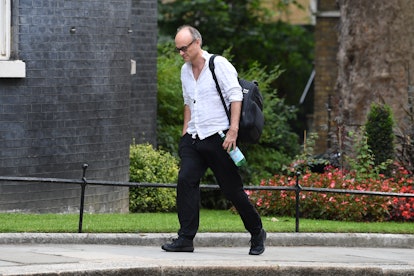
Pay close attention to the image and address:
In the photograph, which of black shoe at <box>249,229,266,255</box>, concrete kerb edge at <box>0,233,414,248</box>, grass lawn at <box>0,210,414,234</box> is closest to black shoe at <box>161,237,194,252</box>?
black shoe at <box>249,229,266,255</box>

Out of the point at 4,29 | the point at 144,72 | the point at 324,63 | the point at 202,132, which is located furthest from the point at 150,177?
the point at 324,63

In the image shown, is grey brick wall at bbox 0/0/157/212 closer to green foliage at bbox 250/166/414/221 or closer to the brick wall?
green foliage at bbox 250/166/414/221

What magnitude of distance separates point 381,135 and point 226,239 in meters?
4.91

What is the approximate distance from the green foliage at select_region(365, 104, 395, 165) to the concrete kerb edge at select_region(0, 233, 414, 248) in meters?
3.31

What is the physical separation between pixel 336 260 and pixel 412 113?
6.00 m

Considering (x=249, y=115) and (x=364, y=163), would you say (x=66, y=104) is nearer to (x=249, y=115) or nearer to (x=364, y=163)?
(x=364, y=163)

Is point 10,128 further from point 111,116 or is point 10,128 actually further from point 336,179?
point 336,179

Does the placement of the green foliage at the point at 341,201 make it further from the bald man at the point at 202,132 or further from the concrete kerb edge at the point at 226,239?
the bald man at the point at 202,132

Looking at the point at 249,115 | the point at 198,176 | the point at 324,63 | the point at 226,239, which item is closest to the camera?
the point at 249,115

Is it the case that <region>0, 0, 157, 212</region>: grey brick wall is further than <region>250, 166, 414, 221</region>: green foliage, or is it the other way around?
<region>250, 166, 414, 221</region>: green foliage

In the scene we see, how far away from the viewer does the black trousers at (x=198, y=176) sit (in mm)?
10273

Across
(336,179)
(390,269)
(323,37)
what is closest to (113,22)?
(336,179)

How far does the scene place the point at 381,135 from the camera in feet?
52.5

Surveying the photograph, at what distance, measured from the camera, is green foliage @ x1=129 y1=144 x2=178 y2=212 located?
1639 cm
